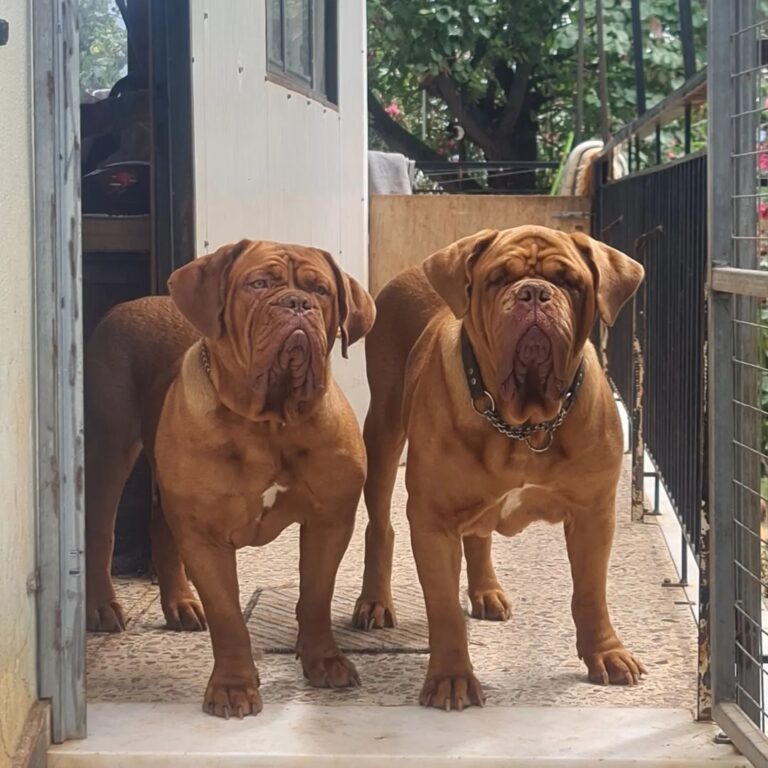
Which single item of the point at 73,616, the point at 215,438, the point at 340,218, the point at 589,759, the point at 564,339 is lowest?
the point at 589,759

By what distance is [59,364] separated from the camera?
3482 mm

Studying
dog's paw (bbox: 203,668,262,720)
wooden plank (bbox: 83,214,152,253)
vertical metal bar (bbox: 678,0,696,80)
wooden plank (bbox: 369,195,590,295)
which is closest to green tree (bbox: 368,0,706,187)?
wooden plank (bbox: 369,195,590,295)

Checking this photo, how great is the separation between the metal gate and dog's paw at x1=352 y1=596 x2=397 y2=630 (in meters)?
1.41

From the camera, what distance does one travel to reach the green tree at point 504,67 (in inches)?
583

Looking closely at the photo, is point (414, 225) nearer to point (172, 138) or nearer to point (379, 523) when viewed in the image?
point (172, 138)

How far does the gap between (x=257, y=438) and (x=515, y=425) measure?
73cm

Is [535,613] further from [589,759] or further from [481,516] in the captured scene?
[589,759]

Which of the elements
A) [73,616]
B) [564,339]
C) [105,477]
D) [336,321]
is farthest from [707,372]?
[105,477]

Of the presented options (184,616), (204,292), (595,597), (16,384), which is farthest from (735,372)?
(184,616)

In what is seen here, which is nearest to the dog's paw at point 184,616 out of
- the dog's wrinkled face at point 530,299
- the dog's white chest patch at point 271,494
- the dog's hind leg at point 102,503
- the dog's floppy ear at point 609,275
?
the dog's hind leg at point 102,503

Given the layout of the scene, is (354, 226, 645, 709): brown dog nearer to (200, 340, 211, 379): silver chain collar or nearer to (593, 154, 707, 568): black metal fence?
(593, 154, 707, 568): black metal fence

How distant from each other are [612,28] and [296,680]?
11859 millimetres

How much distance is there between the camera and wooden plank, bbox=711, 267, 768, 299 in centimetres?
319

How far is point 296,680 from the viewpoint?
4.17m
